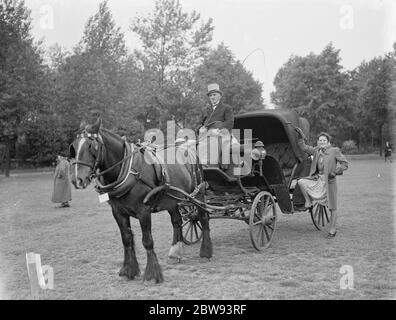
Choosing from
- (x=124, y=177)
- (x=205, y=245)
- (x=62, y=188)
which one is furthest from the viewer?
(x=62, y=188)

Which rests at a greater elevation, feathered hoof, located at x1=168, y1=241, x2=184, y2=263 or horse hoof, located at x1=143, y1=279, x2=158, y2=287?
feathered hoof, located at x1=168, y1=241, x2=184, y2=263

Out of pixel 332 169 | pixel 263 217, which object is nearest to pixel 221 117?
pixel 263 217

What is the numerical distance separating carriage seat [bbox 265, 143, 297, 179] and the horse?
4077 millimetres

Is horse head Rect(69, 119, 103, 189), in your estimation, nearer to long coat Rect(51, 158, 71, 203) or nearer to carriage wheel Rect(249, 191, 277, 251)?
carriage wheel Rect(249, 191, 277, 251)

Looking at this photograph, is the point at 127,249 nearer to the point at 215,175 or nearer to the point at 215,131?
the point at 215,175

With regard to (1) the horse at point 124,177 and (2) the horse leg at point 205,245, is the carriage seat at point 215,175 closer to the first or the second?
(2) the horse leg at point 205,245

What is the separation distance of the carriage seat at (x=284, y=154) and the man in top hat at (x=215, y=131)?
2.72 m

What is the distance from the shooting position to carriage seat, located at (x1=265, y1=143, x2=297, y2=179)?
362 inches

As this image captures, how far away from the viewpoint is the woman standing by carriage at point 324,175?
7891mm

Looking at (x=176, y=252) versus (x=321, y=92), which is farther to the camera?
(x=321, y=92)

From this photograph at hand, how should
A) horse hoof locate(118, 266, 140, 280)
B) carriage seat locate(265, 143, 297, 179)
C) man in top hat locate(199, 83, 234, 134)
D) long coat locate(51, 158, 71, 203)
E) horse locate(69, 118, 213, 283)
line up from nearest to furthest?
horse locate(69, 118, 213, 283)
horse hoof locate(118, 266, 140, 280)
man in top hat locate(199, 83, 234, 134)
carriage seat locate(265, 143, 297, 179)
long coat locate(51, 158, 71, 203)

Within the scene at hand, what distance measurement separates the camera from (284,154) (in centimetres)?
930

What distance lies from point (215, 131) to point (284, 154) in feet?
10.4

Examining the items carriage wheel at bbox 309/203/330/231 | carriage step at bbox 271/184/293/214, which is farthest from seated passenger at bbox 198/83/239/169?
carriage wheel at bbox 309/203/330/231
